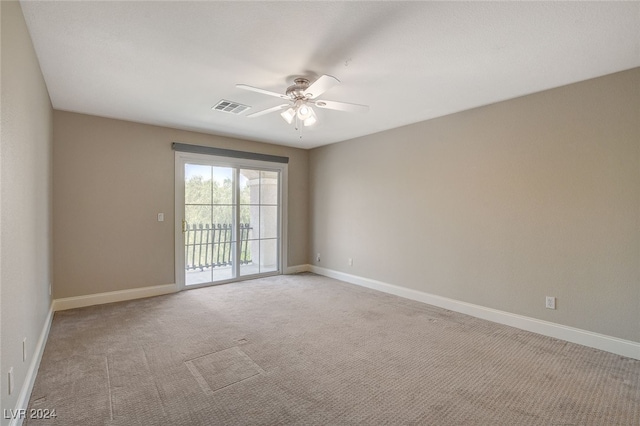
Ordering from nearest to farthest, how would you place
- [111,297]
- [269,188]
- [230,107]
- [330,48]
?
[330,48]
[230,107]
[111,297]
[269,188]

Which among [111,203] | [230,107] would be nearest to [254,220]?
[111,203]

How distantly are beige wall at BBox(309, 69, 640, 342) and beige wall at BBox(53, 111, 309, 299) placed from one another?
10.6 feet

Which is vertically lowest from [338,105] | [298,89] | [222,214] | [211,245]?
[211,245]

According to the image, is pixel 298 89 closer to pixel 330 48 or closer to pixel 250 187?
pixel 330 48

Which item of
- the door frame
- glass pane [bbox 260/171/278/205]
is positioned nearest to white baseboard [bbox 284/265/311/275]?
the door frame

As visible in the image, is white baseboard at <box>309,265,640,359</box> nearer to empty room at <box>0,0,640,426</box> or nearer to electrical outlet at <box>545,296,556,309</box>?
empty room at <box>0,0,640,426</box>

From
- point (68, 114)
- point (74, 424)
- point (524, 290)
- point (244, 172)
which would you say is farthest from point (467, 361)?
point (68, 114)

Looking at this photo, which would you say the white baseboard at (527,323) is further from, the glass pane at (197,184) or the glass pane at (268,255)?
the glass pane at (197,184)

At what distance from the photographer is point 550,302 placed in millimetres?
3129

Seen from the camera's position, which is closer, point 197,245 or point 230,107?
point 230,107

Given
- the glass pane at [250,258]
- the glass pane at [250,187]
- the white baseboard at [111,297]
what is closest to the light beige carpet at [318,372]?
the white baseboard at [111,297]

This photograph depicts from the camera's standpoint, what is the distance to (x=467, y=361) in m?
2.61

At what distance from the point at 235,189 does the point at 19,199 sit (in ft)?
11.2

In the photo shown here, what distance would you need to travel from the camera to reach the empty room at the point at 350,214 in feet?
6.43
